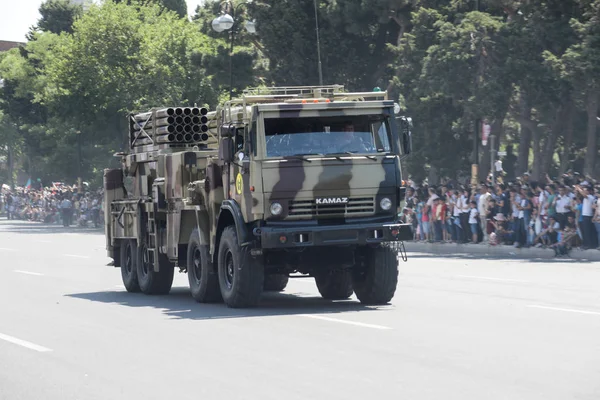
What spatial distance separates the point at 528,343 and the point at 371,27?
4015 centimetres

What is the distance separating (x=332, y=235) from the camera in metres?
15.8

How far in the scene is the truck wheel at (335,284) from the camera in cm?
1777

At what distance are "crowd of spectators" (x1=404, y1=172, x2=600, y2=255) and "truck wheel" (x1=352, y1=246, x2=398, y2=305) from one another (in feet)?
41.8

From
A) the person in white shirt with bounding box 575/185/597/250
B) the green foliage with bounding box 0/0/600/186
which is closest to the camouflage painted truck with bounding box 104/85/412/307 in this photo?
the person in white shirt with bounding box 575/185/597/250

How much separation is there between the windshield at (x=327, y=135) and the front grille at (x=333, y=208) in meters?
0.64

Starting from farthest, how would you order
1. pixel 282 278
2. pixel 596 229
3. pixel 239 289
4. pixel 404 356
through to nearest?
pixel 596 229, pixel 282 278, pixel 239 289, pixel 404 356

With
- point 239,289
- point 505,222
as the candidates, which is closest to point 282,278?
point 239,289

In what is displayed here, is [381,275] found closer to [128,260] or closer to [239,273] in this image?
[239,273]

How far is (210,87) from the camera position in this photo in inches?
2352

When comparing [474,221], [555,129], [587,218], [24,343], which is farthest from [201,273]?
[555,129]

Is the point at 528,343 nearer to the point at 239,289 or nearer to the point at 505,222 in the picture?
the point at 239,289

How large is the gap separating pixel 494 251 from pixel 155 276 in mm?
14100

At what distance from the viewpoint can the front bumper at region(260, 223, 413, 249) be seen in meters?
15.6

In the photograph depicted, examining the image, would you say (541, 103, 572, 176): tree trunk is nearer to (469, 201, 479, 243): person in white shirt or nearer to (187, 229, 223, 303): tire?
(469, 201, 479, 243): person in white shirt
